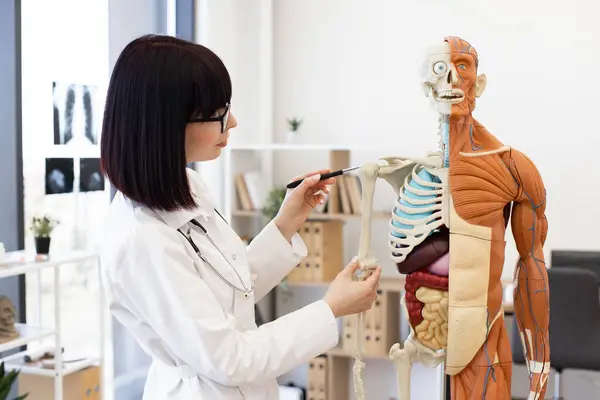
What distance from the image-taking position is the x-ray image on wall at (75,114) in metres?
3.10

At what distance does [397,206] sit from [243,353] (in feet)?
1.91

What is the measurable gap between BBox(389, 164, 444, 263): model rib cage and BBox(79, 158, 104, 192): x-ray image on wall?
1.95m

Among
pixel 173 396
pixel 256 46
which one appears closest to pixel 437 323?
pixel 173 396

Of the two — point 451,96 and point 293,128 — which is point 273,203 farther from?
point 451,96

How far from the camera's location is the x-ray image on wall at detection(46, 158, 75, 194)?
10.00ft

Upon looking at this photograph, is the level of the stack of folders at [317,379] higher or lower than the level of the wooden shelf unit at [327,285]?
lower

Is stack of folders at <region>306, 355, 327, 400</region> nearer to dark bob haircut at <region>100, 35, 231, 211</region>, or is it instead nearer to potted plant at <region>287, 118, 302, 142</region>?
potted plant at <region>287, 118, 302, 142</region>

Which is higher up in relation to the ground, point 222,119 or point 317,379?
point 222,119

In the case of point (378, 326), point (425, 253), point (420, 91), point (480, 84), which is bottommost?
point (378, 326)

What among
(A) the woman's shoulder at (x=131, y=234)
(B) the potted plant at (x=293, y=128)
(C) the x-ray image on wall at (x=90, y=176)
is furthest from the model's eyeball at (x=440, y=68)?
(B) the potted plant at (x=293, y=128)

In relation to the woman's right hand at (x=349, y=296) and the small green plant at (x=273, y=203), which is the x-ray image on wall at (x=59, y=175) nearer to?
the small green plant at (x=273, y=203)

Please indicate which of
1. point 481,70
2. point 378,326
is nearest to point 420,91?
point 481,70

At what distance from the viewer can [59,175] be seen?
3102 mm

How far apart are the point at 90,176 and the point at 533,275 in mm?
2259
